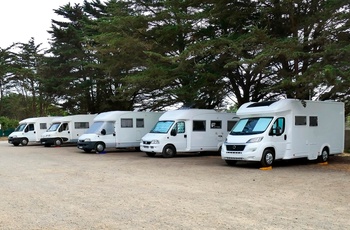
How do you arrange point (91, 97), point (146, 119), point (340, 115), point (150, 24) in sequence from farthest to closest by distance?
point (91, 97) → point (146, 119) → point (150, 24) → point (340, 115)

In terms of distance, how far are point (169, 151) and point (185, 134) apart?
113 cm

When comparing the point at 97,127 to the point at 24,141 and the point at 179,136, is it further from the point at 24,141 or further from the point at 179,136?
the point at 24,141

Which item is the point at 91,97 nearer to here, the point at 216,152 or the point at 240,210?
the point at 216,152

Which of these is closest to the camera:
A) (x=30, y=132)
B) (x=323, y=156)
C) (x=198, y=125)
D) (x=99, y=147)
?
(x=323, y=156)

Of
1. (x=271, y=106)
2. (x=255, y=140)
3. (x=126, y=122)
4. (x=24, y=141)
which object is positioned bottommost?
(x=24, y=141)

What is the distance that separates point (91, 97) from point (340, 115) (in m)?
24.7

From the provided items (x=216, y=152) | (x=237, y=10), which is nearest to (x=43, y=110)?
(x=216, y=152)

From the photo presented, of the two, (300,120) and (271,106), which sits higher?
(271,106)

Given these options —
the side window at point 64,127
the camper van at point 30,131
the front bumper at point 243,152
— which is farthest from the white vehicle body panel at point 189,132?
the camper van at point 30,131

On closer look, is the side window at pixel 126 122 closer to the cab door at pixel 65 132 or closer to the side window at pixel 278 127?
the cab door at pixel 65 132

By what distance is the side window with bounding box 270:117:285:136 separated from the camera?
14188 mm

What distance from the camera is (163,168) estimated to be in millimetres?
14125

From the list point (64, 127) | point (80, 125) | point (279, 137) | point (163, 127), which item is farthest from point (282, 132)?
point (64, 127)

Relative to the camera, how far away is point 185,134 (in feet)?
62.5
